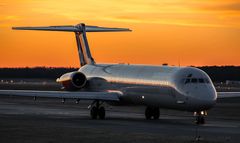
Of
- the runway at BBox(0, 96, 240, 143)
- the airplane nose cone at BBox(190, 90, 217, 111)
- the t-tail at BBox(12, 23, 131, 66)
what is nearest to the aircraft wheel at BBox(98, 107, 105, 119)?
the runway at BBox(0, 96, 240, 143)

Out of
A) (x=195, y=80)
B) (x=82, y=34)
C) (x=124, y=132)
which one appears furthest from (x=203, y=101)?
(x=82, y=34)

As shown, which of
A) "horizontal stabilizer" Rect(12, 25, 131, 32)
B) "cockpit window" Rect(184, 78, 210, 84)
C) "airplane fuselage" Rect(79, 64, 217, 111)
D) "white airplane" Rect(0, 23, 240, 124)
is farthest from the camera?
"horizontal stabilizer" Rect(12, 25, 131, 32)

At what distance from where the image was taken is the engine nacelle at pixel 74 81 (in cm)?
4447

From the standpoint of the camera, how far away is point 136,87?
40.6m

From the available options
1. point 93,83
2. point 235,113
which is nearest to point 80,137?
point 93,83

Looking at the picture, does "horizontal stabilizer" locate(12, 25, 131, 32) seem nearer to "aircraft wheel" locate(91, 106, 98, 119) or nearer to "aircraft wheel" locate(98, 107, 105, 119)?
"aircraft wheel" locate(91, 106, 98, 119)

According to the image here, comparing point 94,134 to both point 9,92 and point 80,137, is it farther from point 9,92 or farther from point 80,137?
point 9,92

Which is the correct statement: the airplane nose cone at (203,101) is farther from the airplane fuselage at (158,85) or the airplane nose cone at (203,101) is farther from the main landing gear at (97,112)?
the main landing gear at (97,112)

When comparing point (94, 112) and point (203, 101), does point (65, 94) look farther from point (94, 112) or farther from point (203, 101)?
point (203, 101)

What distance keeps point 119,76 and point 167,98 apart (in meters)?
6.35

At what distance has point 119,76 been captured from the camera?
4291cm

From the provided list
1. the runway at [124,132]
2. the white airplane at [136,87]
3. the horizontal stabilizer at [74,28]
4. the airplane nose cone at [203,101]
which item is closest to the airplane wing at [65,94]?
the white airplane at [136,87]

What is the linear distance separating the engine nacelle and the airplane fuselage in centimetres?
84

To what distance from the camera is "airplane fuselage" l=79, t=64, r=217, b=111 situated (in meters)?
35.8
